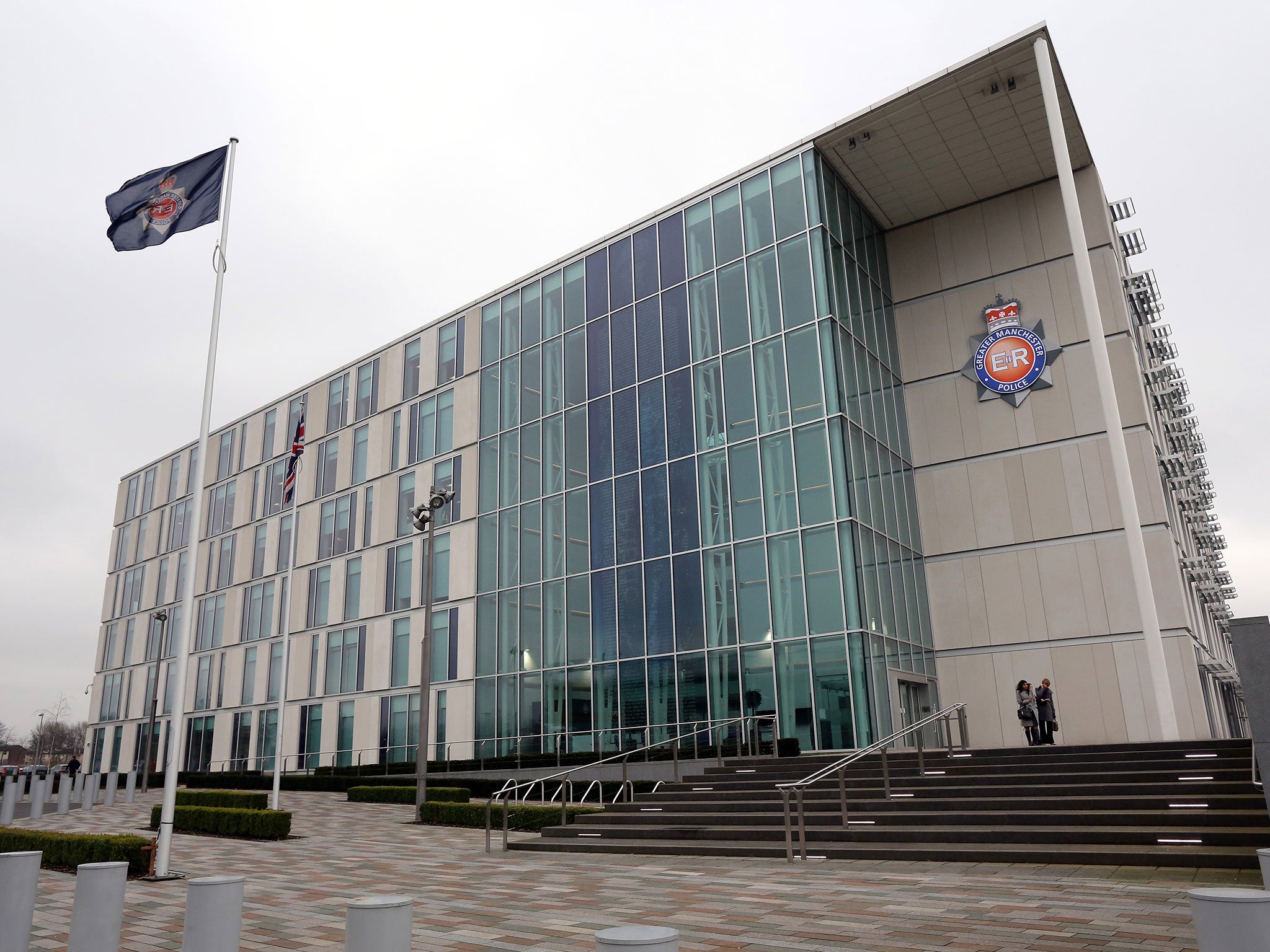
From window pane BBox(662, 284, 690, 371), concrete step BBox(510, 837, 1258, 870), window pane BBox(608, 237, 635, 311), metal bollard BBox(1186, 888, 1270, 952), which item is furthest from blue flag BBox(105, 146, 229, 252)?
window pane BBox(608, 237, 635, 311)

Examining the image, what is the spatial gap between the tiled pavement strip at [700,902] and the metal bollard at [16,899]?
1.32 m

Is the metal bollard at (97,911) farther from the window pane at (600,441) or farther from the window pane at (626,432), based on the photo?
the window pane at (600,441)

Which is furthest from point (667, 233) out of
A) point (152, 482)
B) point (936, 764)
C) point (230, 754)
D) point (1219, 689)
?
point (152, 482)

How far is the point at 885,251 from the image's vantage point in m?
32.5

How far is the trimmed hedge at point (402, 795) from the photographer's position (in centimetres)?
2367

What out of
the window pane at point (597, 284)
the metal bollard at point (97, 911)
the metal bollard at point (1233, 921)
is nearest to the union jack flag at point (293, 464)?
the window pane at point (597, 284)

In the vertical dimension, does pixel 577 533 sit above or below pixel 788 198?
below

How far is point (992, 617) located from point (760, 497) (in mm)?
8454

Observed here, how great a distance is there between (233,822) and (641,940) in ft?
60.2

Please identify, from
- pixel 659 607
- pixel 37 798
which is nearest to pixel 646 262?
pixel 659 607

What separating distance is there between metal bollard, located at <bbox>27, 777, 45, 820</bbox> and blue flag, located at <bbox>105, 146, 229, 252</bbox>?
16472 millimetres

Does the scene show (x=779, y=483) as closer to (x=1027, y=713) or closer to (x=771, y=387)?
(x=771, y=387)

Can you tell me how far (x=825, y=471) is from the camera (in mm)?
25141

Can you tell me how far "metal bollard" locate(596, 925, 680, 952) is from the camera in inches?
169
